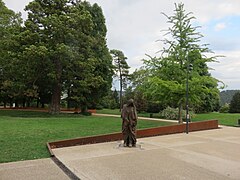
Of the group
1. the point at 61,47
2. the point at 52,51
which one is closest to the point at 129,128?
the point at 61,47

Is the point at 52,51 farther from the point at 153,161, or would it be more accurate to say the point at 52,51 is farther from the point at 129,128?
the point at 153,161

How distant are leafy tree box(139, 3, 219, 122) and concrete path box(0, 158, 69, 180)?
11197 millimetres

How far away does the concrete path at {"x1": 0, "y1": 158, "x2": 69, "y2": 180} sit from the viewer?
5812mm

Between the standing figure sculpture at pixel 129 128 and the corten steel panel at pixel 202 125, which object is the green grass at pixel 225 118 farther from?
the standing figure sculpture at pixel 129 128

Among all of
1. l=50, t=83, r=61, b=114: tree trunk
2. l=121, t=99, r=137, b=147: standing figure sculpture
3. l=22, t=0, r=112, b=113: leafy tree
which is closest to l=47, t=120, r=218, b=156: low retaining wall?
l=121, t=99, r=137, b=147: standing figure sculpture

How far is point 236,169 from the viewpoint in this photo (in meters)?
6.53

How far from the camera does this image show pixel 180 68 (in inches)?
707

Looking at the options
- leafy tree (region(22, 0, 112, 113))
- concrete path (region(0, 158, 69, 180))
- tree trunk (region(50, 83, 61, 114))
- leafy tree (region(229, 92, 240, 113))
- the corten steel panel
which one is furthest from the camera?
leafy tree (region(229, 92, 240, 113))

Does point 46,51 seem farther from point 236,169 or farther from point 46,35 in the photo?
point 236,169

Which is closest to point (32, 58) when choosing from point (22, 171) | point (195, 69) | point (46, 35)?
point (46, 35)

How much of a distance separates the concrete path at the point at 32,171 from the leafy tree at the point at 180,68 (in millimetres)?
11197

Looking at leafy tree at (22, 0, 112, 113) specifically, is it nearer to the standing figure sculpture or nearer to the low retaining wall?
the low retaining wall

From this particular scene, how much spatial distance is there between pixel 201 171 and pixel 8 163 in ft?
16.9

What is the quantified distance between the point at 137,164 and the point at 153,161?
628 millimetres
